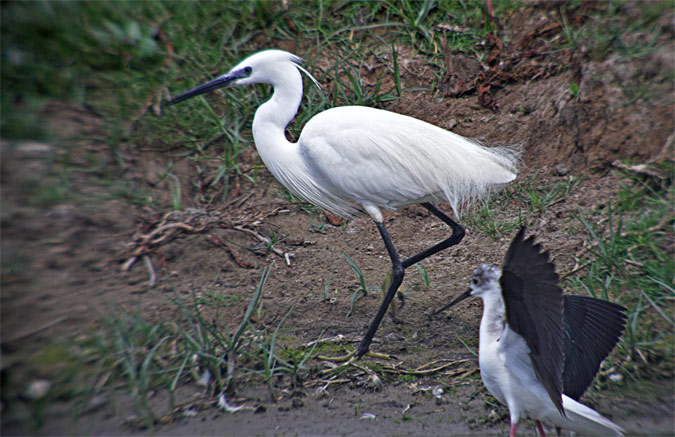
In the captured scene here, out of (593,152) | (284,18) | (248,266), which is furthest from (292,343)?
(284,18)

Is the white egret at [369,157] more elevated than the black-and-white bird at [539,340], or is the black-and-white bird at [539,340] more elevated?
the white egret at [369,157]

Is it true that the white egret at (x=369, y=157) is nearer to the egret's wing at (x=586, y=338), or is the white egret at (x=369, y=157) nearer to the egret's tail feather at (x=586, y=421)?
the egret's wing at (x=586, y=338)

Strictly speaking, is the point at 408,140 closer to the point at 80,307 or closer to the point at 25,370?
the point at 80,307

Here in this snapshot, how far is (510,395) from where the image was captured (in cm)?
175

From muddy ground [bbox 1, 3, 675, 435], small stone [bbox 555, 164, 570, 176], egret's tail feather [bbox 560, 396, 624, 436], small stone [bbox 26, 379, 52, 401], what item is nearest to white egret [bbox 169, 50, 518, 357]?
muddy ground [bbox 1, 3, 675, 435]

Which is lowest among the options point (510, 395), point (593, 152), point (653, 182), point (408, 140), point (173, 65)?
point (510, 395)

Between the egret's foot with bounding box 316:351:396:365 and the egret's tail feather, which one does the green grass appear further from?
the egret's foot with bounding box 316:351:396:365

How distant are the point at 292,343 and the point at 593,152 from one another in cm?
226

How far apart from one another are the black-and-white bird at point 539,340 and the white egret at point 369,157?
703 millimetres

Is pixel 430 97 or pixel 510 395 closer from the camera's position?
pixel 510 395

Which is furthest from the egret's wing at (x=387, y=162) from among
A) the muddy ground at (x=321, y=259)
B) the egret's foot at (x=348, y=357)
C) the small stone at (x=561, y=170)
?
the small stone at (x=561, y=170)

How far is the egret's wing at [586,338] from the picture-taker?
181 centimetres

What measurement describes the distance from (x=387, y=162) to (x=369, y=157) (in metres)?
0.09

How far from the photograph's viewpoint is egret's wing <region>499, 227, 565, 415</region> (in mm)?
1450
